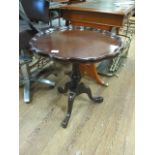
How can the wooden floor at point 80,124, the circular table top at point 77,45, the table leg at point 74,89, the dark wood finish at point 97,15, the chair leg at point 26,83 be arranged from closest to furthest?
the circular table top at point 77,45 → the wooden floor at point 80,124 → the table leg at point 74,89 → the chair leg at point 26,83 → the dark wood finish at point 97,15

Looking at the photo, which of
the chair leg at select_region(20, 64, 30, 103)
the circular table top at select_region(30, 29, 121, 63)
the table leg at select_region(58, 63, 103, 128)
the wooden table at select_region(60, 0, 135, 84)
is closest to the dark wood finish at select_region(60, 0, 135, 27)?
the wooden table at select_region(60, 0, 135, 84)

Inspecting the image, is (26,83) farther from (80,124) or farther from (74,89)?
(80,124)

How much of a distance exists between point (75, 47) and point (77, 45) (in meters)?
0.05

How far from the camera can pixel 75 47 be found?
62.7 inches

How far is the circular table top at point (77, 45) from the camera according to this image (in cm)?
145

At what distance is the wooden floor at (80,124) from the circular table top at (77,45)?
68 centimetres

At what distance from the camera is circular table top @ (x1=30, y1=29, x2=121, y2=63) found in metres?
1.45

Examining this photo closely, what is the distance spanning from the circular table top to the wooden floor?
682mm

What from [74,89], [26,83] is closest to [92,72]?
[74,89]

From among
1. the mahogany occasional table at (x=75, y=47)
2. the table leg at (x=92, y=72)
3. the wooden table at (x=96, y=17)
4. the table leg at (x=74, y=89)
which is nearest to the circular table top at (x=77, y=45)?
the mahogany occasional table at (x=75, y=47)

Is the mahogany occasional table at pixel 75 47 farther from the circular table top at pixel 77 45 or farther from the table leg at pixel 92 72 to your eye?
the table leg at pixel 92 72

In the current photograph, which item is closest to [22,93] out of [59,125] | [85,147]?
[59,125]

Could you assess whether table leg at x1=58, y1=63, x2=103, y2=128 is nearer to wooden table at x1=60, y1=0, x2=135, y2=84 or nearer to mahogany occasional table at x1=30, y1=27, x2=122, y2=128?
mahogany occasional table at x1=30, y1=27, x2=122, y2=128
